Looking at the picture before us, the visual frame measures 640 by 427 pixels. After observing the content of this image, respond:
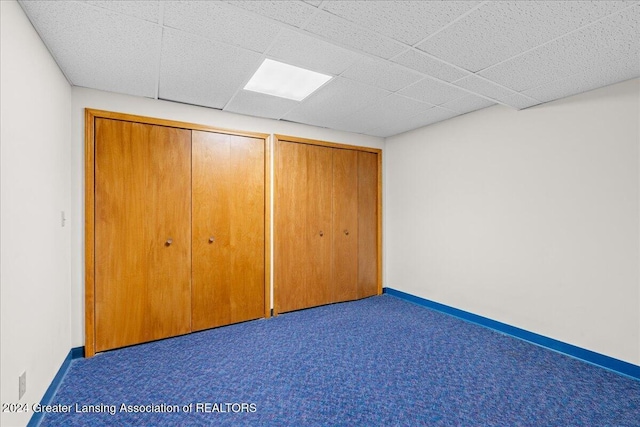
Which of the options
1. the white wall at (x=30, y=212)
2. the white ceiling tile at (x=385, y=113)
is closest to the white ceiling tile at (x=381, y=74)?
the white ceiling tile at (x=385, y=113)

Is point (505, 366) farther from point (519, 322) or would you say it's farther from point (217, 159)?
point (217, 159)

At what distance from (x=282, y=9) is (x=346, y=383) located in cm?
237

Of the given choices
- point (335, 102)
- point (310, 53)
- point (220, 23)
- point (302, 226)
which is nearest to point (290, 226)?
point (302, 226)

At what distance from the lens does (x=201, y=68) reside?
7.39 feet

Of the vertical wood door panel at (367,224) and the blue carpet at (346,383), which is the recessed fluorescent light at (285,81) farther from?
the blue carpet at (346,383)

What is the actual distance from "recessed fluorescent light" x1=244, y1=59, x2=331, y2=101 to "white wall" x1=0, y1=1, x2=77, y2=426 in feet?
4.48

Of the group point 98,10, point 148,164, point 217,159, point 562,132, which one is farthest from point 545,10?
point 148,164

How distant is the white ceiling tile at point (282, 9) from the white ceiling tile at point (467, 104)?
6.18 ft

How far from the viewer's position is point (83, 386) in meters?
2.10

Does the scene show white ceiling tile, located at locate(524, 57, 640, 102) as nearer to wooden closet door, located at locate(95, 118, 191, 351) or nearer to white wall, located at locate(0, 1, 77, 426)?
wooden closet door, located at locate(95, 118, 191, 351)

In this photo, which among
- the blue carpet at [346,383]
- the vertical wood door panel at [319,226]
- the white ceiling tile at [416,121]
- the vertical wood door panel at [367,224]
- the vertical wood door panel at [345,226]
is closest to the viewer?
the blue carpet at [346,383]

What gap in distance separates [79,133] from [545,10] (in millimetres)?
3369

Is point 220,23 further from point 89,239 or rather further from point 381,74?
point 89,239

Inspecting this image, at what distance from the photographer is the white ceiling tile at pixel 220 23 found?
1574mm
